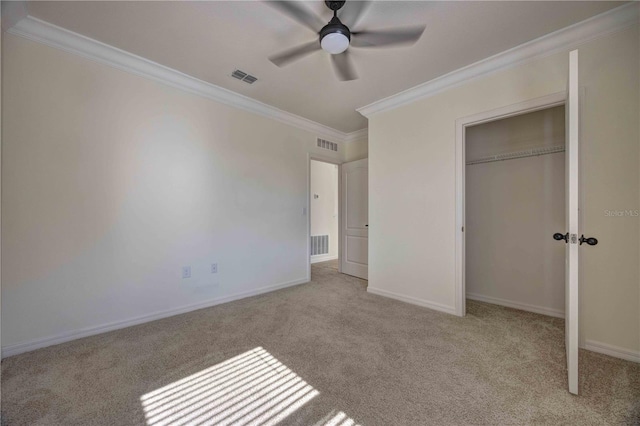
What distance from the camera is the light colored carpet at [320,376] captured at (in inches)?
56.8

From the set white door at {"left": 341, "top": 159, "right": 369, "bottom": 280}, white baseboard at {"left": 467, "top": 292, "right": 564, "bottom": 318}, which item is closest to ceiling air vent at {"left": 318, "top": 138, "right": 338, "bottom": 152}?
white door at {"left": 341, "top": 159, "right": 369, "bottom": 280}

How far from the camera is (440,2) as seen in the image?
188 cm

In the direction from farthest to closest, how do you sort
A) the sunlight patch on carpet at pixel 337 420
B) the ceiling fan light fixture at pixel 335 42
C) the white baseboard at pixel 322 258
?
1. the white baseboard at pixel 322 258
2. the ceiling fan light fixture at pixel 335 42
3. the sunlight patch on carpet at pixel 337 420

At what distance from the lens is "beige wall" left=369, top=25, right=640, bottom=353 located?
2.01 meters

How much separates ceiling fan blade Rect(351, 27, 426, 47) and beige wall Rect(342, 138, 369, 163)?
2692 millimetres

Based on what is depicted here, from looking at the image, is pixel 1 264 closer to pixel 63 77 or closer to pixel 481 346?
pixel 63 77

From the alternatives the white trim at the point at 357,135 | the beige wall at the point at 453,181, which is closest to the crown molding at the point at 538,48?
the beige wall at the point at 453,181

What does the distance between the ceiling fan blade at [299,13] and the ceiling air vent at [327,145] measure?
2.31 m

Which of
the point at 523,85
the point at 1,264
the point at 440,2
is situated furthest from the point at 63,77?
the point at 523,85

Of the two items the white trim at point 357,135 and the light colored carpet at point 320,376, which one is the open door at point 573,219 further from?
the white trim at point 357,135

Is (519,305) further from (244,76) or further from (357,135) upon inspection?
(244,76)

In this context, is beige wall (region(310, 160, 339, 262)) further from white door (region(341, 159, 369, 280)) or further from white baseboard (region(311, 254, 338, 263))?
white door (region(341, 159, 369, 280))

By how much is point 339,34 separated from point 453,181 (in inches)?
77.6

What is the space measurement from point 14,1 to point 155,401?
9.28ft
